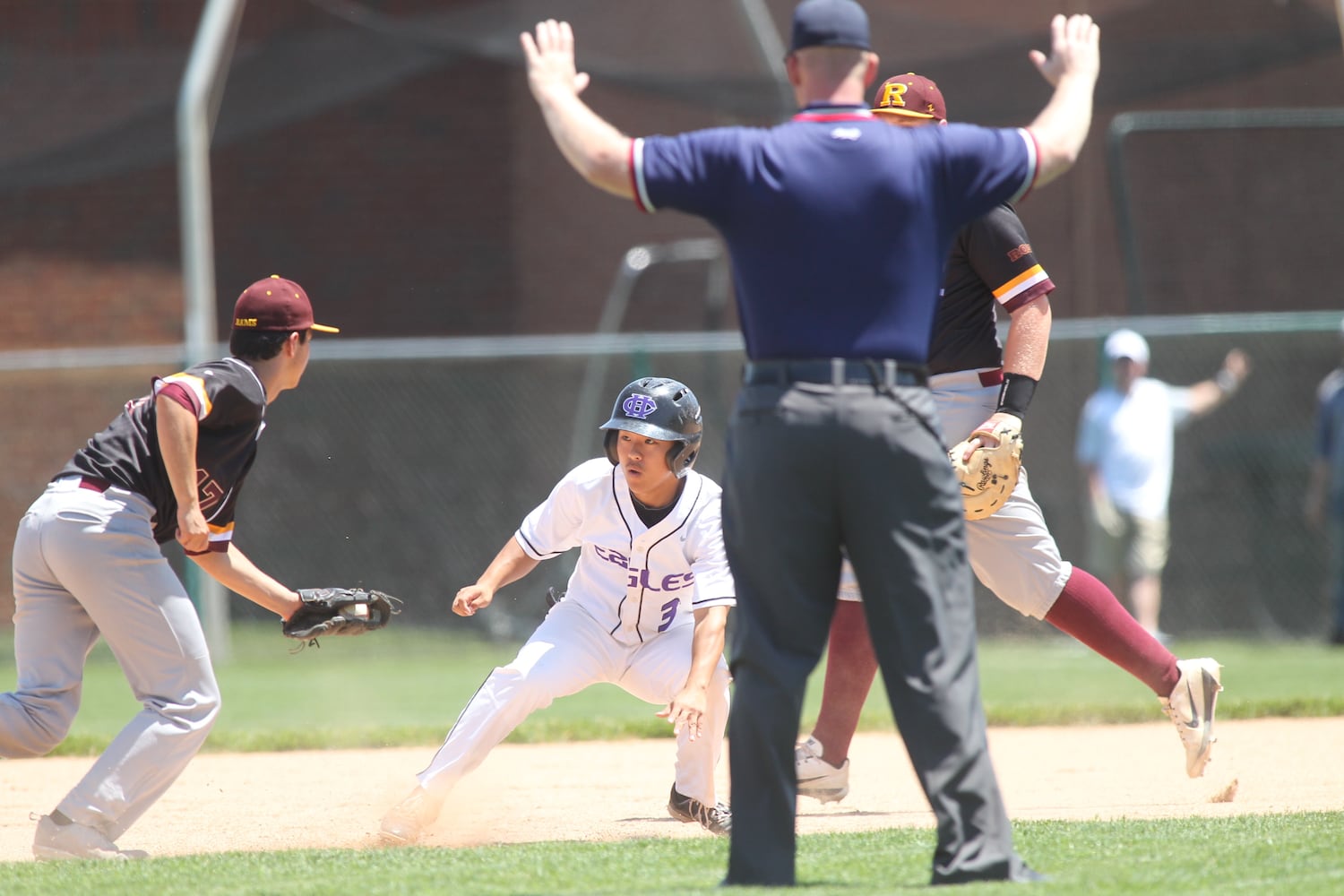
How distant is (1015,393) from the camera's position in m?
4.96

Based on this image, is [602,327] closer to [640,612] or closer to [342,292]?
[342,292]

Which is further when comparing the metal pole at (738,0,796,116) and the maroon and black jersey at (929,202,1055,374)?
the metal pole at (738,0,796,116)

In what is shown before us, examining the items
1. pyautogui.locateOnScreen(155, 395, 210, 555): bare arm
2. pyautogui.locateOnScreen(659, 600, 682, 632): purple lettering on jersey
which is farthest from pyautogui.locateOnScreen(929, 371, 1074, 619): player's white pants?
pyautogui.locateOnScreen(155, 395, 210, 555): bare arm

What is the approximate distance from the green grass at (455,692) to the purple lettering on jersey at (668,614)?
8.08 feet

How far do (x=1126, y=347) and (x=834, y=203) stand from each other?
792cm

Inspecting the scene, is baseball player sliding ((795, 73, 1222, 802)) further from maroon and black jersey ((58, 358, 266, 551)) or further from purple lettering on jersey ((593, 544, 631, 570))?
maroon and black jersey ((58, 358, 266, 551))

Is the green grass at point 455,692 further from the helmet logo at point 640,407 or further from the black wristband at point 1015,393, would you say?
the black wristband at point 1015,393

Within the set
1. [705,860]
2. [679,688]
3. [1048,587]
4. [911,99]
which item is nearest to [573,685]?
[679,688]

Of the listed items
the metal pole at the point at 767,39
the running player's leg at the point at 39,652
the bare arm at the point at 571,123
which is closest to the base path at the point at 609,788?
the running player's leg at the point at 39,652

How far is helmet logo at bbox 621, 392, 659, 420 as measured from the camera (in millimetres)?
5012

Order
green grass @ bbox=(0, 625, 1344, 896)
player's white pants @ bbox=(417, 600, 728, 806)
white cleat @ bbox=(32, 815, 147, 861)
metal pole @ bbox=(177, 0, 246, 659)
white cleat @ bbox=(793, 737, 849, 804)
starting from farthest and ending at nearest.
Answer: metal pole @ bbox=(177, 0, 246, 659), white cleat @ bbox=(793, 737, 849, 804), player's white pants @ bbox=(417, 600, 728, 806), white cleat @ bbox=(32, 815, 147, 861), green grass @ bbox=(0, 625, 1344, 896)

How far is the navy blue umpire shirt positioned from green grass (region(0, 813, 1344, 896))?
1.26m

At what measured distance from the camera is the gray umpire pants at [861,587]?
137 inches

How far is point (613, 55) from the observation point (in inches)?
508
